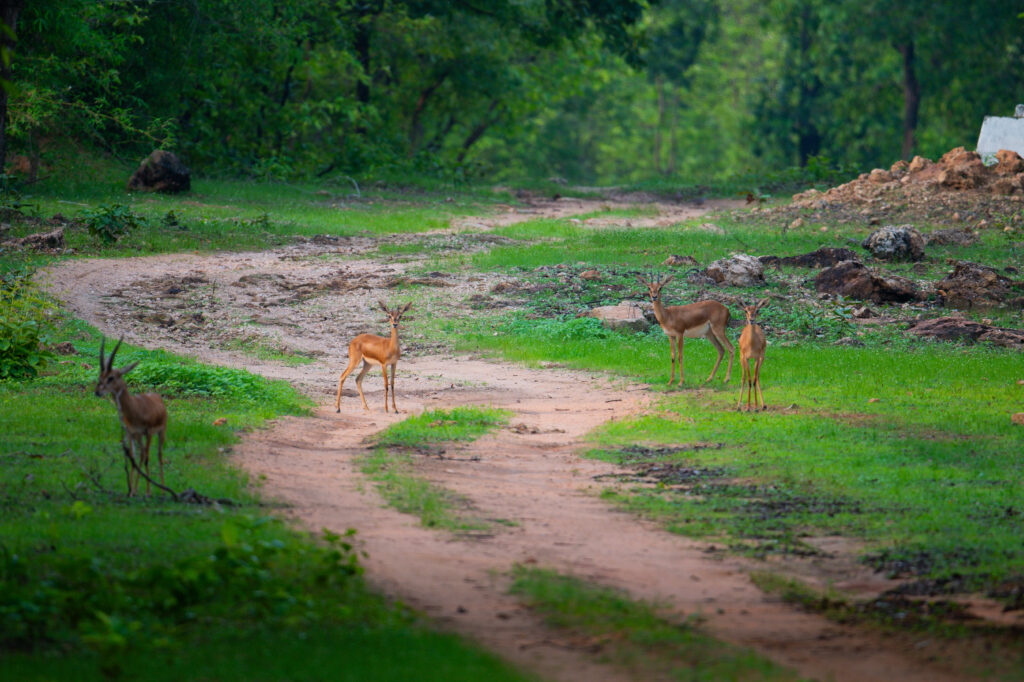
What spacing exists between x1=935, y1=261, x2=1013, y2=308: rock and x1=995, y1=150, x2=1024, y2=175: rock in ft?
30.8

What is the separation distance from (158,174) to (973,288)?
60.7ft

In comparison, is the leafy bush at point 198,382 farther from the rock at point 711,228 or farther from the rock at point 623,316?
the rock at point 711,228

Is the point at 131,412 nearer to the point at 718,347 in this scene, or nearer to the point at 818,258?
the point at 718,347

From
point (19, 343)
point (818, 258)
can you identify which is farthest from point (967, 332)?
point (19, 343)

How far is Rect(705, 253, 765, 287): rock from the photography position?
64.8 ft

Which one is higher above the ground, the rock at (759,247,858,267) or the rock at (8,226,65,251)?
the rock at (759,247,858,267)

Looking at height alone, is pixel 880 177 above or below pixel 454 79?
below

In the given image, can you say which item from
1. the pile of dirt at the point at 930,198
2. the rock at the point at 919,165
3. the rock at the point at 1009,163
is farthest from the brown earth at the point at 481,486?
the rock at the point at 1009,163

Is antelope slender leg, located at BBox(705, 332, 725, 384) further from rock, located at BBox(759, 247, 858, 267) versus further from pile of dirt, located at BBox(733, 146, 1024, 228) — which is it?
pile of dirt, located at BBox(733, 146, 1024, 228)

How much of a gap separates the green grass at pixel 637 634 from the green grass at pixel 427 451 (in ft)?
4.91

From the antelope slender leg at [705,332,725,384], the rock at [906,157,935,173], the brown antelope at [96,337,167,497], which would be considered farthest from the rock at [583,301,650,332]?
the rock at [906,157,935,173]

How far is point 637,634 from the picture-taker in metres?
6.38

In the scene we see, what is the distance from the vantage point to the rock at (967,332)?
54.3ft

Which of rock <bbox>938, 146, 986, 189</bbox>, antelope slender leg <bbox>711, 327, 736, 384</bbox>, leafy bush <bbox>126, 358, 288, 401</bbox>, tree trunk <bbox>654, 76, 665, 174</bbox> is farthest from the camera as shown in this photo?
tree trunk <bbox>654, 76, 665, 174</bbox>
